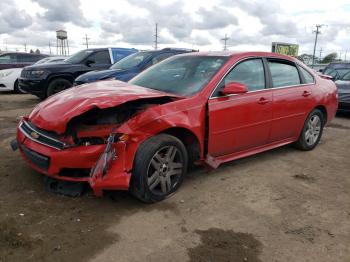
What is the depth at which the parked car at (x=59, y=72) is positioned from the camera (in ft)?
34.3

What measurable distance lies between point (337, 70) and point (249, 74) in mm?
7635

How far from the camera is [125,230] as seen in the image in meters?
3.35

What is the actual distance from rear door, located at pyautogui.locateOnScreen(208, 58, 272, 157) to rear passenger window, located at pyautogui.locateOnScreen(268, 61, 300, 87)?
0.22 m

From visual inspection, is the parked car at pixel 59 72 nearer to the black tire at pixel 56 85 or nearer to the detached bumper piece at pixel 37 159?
the black tire at pixel 56 85

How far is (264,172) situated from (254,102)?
3.15ft

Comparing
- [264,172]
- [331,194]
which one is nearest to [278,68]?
[264,172]

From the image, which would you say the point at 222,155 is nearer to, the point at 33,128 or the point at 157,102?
the point at 157,102

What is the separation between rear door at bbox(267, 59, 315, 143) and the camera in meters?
5.20

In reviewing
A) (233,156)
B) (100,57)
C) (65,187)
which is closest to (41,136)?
(65,187)

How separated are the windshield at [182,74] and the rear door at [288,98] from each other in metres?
0.98

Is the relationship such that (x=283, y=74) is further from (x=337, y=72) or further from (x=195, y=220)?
(x=337, y=72)

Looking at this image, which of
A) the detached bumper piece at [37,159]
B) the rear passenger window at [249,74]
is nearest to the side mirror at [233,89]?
the rear passenger window at [249,74]

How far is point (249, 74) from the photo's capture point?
4.94m

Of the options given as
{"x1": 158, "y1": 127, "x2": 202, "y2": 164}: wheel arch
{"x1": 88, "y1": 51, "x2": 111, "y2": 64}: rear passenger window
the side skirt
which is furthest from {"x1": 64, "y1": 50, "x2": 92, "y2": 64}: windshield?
{"x1": 158, "y1": 127, "x2": 202, "y2": 164}: wheel arch
